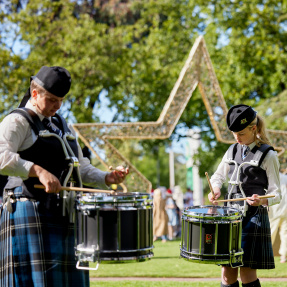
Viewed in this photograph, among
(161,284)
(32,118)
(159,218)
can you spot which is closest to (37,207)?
(32,118)

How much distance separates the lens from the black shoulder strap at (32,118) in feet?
10.4

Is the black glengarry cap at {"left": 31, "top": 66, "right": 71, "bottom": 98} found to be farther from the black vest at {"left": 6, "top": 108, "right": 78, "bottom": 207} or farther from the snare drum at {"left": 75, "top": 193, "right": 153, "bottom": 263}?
the snare drum at {"left": 75, "top": 193, "right": 153, "bottom": 263}

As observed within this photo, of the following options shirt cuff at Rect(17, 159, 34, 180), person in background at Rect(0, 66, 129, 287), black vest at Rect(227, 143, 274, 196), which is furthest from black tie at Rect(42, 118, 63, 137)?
black vest at Rect(227, 143, 274, 196)

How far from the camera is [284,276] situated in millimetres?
7219

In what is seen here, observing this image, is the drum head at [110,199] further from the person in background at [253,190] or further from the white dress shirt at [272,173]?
the white dress shirt at [272,173]

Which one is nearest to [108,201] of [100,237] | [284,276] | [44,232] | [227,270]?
[100,237]

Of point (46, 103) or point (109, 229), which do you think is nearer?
point (109, 229)

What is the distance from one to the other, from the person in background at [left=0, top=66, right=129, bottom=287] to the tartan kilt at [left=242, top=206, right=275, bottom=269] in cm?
154

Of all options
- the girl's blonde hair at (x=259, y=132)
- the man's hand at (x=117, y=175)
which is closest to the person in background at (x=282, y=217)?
the girl's blonde hair at (x=259, y=132)

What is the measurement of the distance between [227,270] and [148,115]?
47.4ft

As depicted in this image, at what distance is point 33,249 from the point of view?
3.13m

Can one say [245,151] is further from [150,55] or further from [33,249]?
[150,55]

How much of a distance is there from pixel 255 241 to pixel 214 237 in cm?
67

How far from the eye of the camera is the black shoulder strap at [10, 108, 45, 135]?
3.18m
